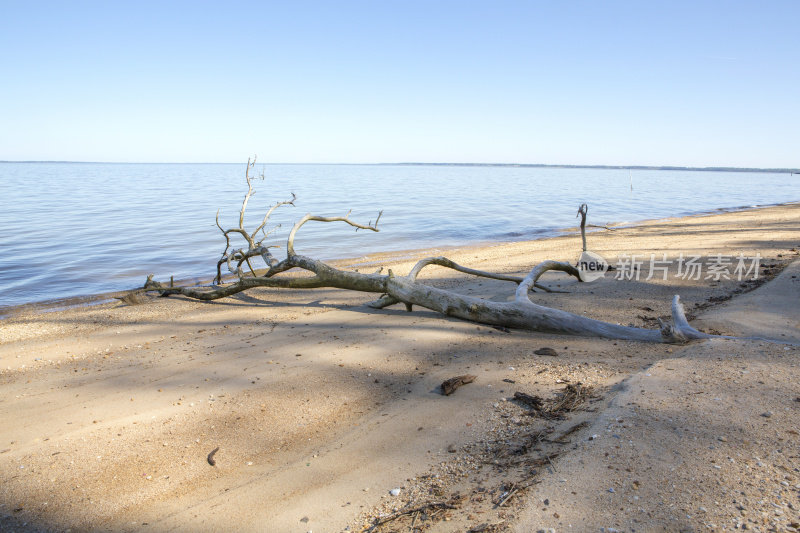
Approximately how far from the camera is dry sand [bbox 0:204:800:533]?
2.16 meters

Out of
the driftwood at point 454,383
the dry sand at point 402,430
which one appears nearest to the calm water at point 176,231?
the dry sand at point 402,430

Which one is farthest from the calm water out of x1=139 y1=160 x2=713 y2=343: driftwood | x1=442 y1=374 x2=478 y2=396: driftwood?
x1=442 y1=374 x2=478 y2=396: driftwood

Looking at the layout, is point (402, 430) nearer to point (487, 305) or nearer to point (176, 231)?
point (487, 305)

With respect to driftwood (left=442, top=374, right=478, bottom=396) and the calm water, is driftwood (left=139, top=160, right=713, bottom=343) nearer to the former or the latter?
driftwood (left=442, top=374, right=478, bottom=396)

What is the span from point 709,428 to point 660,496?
2.46 ft

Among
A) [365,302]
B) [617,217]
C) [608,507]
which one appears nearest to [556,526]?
[608,507]

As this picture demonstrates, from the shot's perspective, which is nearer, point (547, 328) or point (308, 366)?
point (308, 366)

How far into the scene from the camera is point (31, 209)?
2612cm

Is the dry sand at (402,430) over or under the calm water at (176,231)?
over

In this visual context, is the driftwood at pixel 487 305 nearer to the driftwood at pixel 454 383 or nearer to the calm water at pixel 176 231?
the driftwood at pixel 454 383

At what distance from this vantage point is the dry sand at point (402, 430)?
2.16m

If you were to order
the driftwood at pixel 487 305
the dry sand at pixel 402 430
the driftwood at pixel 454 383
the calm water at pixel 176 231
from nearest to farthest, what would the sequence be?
the dry sand at pixel 402 430, the driftwood at pixel 454 383, the driftwood at pixel 487 305, the calm water at pixel 176 231

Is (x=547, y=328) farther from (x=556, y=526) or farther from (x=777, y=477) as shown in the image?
(x=556, y=526)

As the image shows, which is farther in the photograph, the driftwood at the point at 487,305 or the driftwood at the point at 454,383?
the driftwood at the point at 487,305
